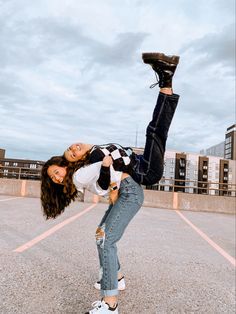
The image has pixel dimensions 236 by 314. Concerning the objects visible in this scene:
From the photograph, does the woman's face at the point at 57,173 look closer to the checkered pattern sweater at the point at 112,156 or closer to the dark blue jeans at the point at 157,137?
the checkered pattern sweater at the point at 112,156

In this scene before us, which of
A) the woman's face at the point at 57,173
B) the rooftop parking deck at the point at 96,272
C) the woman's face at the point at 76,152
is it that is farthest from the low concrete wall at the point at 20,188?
the woman's face at the point at 76,152

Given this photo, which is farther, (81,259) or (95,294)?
(81,259)

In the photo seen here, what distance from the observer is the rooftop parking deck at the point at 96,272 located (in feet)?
10.3

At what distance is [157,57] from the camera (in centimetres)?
258

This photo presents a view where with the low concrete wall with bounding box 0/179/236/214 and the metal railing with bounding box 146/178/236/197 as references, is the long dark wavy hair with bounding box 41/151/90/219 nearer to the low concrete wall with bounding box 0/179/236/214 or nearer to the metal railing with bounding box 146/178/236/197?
the metal railing with bounding box 146/178/236/197

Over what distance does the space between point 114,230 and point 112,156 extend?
616 millimetres

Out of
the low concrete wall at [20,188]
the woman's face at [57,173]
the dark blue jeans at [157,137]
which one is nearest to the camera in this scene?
the dark blue jeans at [157,137]

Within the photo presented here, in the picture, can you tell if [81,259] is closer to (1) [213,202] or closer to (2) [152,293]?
(2) [152,293]

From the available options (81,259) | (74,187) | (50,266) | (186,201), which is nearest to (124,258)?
(81,259)

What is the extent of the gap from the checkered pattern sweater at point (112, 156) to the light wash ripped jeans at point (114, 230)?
5.1 inches

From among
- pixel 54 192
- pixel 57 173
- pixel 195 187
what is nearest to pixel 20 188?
pixel 195 187

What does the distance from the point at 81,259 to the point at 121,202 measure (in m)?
2.22

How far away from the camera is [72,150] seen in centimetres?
280

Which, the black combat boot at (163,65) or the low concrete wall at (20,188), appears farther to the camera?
the low concrete wall at (20,188)
